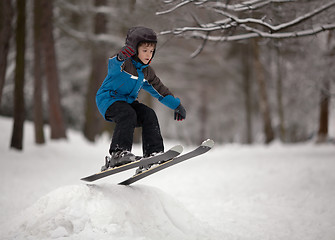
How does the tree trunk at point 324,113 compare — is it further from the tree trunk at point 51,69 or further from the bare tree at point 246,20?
the tree trunk at point 51,69

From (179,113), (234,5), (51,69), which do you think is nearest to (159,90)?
(179,113)

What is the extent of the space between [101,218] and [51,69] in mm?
9643

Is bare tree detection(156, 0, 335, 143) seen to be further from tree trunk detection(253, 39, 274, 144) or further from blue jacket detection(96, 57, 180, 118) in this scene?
tree trunk detection(253, 39, 274, 144)

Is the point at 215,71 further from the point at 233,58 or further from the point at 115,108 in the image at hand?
the point at 115,108

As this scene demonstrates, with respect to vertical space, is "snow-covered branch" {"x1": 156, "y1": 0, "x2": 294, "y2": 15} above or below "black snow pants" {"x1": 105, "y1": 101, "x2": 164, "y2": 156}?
above

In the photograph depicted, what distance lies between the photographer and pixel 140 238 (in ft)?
11.5

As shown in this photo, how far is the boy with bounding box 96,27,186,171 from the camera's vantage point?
3.61 meters

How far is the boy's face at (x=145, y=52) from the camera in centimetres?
363

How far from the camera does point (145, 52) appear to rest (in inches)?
144

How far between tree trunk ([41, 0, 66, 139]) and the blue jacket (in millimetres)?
8738

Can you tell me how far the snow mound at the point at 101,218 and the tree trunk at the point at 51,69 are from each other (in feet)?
29.1

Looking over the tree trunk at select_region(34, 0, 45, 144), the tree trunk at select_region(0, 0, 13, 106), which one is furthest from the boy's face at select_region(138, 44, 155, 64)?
the tree trunk at select_region(34, 0, 45, 144)

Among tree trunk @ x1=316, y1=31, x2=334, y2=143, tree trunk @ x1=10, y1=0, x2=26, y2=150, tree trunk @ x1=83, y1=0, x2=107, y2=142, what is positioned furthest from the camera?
tree trunk @ x1=83, y1=0, x2=107, y2=142

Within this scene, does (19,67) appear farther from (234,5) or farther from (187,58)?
(187,58)
